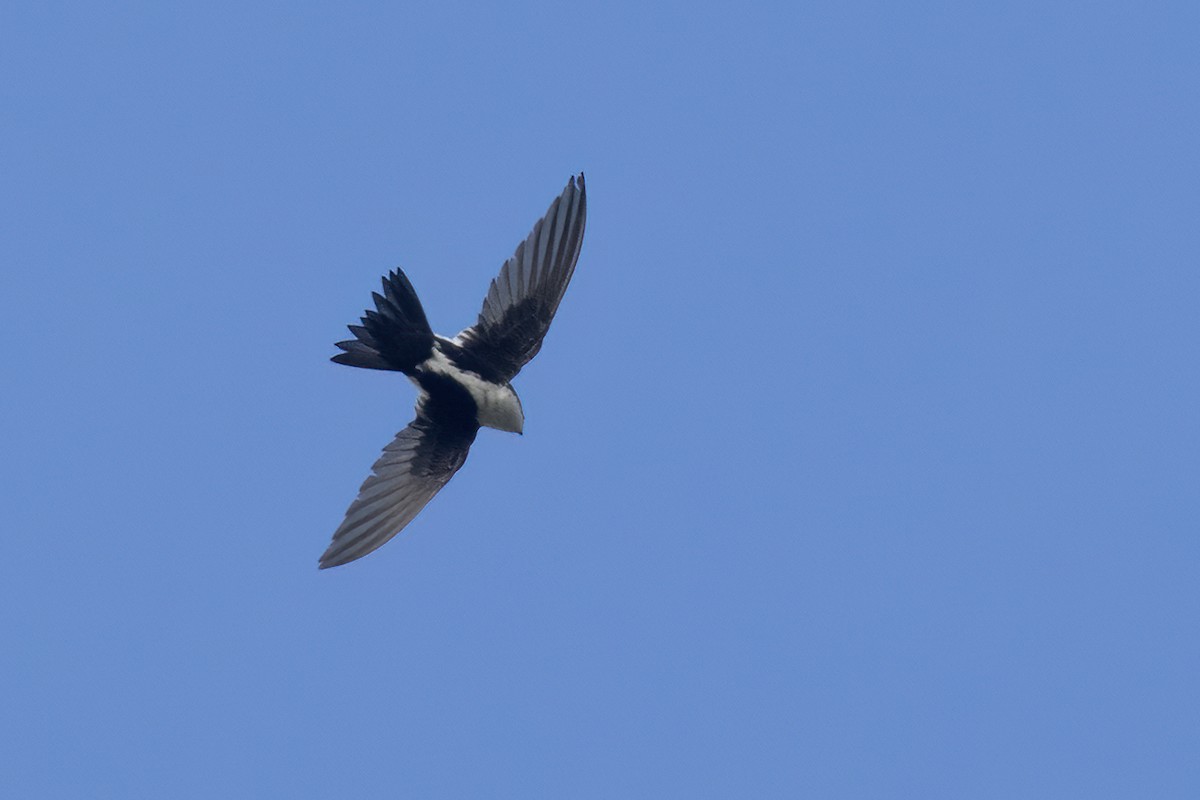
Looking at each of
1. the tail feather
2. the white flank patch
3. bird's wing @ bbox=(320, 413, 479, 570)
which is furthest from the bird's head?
the tail feather

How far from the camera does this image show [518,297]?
30.8 ft

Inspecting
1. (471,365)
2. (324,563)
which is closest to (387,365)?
(471,365)

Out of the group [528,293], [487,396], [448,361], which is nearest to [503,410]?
[487,396]

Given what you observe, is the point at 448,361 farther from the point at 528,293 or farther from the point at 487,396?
the point at 528,293

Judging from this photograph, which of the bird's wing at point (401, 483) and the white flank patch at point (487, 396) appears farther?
Answer: the bird's wing at point (401, 483)

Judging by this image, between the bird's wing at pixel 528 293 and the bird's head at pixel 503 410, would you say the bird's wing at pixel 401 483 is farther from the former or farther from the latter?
the bird's wing at pixel 528 293

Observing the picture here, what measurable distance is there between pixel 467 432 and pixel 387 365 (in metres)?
0.73

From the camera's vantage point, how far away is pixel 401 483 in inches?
388

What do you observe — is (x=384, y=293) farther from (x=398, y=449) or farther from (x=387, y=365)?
(x=398, y=449)

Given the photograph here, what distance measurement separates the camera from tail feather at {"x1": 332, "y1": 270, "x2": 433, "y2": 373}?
903 cm

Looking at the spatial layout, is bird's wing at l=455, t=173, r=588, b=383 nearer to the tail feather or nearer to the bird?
the bird

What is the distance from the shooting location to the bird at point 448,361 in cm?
920

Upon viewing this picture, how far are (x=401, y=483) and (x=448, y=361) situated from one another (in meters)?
0.85

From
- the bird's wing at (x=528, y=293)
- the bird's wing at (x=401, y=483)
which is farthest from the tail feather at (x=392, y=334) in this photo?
the bird's wing at (x=401, y=483)
